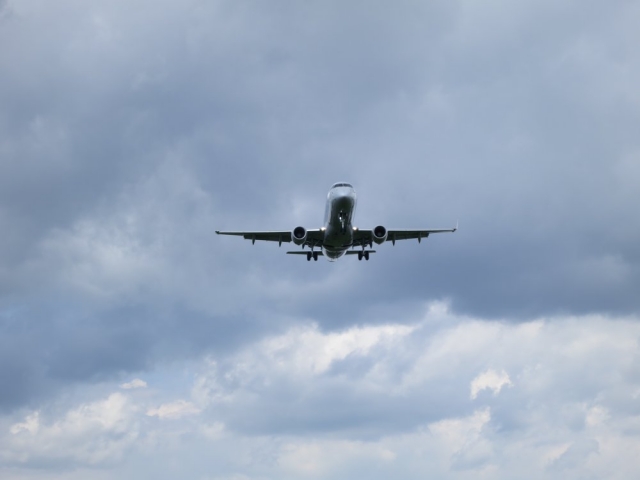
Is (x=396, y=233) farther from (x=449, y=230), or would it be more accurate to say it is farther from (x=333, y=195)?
(x=333, y=195)

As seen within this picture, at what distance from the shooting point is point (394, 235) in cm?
10156

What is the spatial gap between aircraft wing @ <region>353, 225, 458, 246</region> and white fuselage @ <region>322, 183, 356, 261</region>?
2.41 meters

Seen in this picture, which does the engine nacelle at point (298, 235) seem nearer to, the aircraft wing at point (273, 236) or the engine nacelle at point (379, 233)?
Result: the aircraft wing at point (273, 236)

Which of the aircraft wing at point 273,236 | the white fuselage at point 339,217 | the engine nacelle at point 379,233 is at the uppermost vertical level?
the aircraft wing at point 273,236

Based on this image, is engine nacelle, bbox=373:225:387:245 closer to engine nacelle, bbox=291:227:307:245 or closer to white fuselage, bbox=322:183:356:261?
white fuselage, bbox=322:183:356:261

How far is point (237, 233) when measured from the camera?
9981 cm

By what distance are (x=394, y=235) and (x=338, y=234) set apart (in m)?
11.2

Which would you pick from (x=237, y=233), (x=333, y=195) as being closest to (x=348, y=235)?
(x=333, y=195)

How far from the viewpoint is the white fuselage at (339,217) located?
88.5 metres

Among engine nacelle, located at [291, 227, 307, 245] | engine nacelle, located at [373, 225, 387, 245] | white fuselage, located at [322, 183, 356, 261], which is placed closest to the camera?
white fuselage, located at [322, 183, 356, 261]

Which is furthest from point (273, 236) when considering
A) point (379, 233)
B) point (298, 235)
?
point (379, 233)

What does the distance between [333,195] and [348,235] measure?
510 cm

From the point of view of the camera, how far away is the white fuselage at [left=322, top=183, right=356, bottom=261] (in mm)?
88500

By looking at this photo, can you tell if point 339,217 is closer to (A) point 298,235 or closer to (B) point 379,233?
(A) point 298,235
